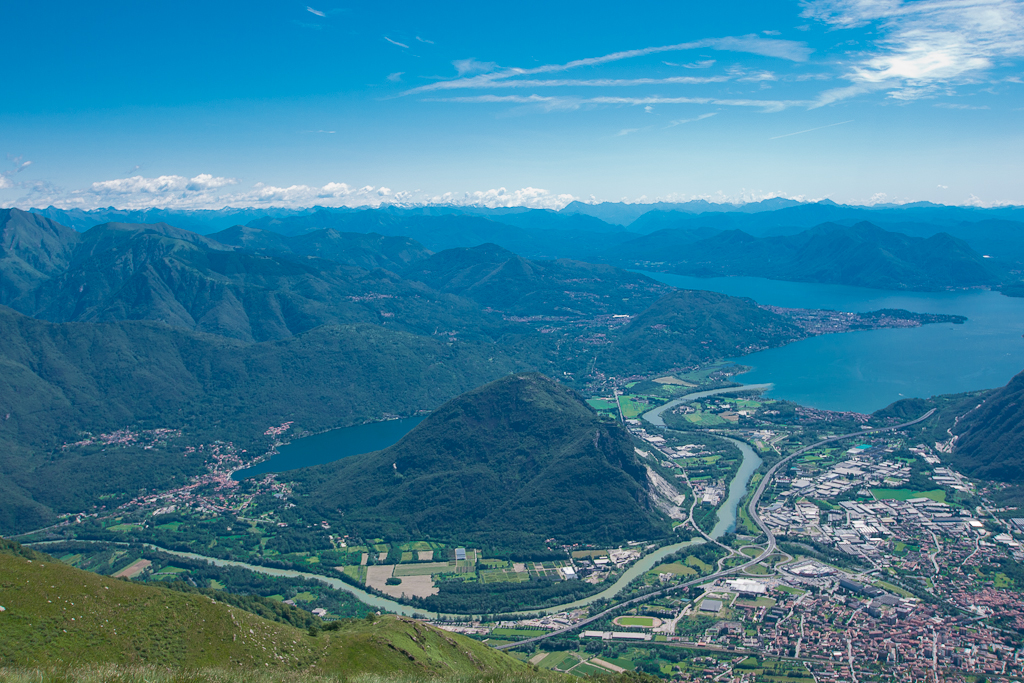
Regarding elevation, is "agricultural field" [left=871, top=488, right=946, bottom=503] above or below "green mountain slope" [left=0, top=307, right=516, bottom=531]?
below

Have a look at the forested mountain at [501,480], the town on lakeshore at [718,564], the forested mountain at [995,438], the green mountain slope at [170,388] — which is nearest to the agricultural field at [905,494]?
the town on lakeshore at [718,564]

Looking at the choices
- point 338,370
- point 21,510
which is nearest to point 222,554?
point 21,510

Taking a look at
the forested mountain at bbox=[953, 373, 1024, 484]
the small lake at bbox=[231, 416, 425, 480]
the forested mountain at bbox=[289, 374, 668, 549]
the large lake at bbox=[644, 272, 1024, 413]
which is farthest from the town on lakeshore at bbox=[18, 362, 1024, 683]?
the large lake at bbox=[644, 272, 1024, 413]

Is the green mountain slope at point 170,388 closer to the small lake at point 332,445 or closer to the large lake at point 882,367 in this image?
the small lake at point 332,445

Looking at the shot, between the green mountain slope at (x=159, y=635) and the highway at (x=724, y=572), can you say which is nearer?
the green mountain slope at (x=159, y=635)

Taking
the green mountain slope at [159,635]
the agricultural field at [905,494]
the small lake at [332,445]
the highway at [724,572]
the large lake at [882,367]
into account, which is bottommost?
the small lake at [332,445]

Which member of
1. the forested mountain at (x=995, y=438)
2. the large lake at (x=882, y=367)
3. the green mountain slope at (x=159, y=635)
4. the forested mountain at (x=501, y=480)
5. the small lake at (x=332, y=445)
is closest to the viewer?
the green mountain slope at (x=159, y=635)

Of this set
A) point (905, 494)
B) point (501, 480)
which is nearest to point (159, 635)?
point (501, 480)

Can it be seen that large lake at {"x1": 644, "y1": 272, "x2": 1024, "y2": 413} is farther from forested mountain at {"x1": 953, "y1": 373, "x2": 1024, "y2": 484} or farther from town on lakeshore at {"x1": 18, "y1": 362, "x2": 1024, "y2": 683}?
town on lakeshore at {"x1": 18, "y1": 362, "x2": 1024, "y2": 683}
